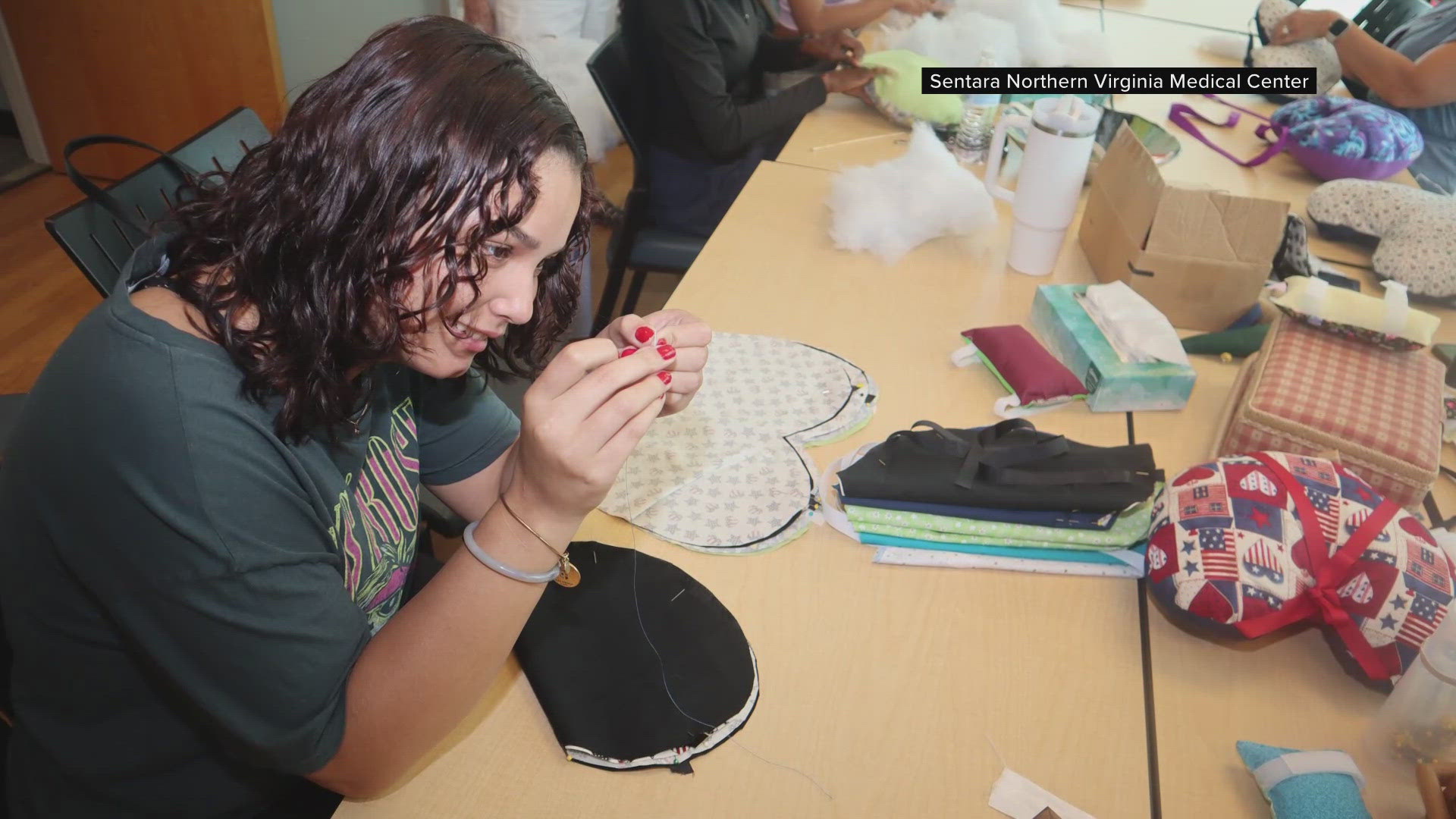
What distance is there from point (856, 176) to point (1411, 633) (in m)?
1.17

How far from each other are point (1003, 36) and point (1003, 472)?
1650mm

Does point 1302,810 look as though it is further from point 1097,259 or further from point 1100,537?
point 1097,259

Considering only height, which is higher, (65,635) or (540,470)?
(540,470)

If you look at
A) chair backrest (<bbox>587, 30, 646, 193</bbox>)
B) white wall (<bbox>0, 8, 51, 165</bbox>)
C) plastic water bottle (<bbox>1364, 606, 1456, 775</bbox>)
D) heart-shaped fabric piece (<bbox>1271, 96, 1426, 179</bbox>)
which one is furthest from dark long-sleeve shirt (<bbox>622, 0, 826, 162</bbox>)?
white wall (<bbox>0, 8, 51, 165</bbox>)

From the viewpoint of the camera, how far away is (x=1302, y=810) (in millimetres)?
895

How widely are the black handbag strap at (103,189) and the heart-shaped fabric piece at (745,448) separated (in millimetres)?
631

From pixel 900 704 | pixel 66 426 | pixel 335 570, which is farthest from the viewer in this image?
pixel 900 704

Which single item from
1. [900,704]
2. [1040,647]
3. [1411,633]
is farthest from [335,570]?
[1411,633]

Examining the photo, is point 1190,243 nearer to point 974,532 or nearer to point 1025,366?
A: point 1025,366

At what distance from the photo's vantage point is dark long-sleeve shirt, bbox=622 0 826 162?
2.10 meters

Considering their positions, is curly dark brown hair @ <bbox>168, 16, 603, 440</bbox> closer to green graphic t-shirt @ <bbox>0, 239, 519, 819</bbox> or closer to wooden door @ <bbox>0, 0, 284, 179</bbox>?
green graphic t-shirt @ <bbox>0, 239, 519, 819</bbox>

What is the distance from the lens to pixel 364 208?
75 cm

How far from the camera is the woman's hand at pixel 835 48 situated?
248 cm

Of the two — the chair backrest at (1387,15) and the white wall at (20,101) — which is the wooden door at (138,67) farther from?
the chair backrest at (1387,15)
